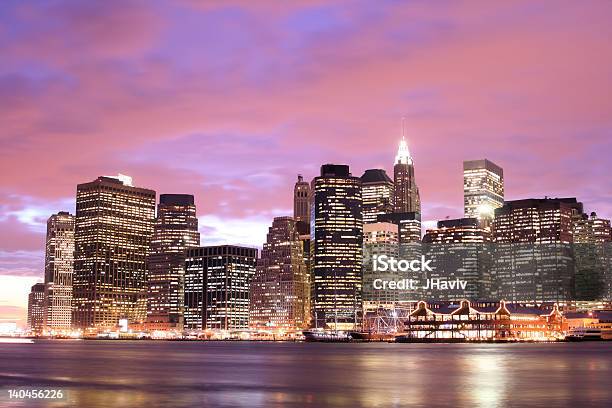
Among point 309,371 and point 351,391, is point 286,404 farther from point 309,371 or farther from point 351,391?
point 309,371

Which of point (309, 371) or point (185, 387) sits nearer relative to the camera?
point (185, 387)

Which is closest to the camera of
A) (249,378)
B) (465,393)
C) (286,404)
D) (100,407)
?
(100,407)

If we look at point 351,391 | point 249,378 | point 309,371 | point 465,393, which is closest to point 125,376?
point 249,378

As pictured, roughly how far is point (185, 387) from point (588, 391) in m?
36.1

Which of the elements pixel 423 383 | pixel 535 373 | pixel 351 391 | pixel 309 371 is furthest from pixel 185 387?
pixel 535 373

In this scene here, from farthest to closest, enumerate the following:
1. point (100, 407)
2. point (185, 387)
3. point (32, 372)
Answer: point (32, 372) < point (185, 387) < point (100, 407)

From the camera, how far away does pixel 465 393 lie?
2886 inches

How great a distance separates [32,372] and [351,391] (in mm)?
48941

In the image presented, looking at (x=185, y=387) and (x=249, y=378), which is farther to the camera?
(x=249, y=378)

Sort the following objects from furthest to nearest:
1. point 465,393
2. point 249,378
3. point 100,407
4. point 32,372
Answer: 1. point 32,372
2. point 249,378
3. point 465,393
4. point 100,407

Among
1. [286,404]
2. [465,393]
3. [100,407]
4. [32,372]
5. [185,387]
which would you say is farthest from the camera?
[32,372]

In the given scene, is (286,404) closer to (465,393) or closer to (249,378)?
(465,393)

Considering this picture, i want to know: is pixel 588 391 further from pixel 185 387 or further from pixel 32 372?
pixel 32 372

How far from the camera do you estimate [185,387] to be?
80.8m
